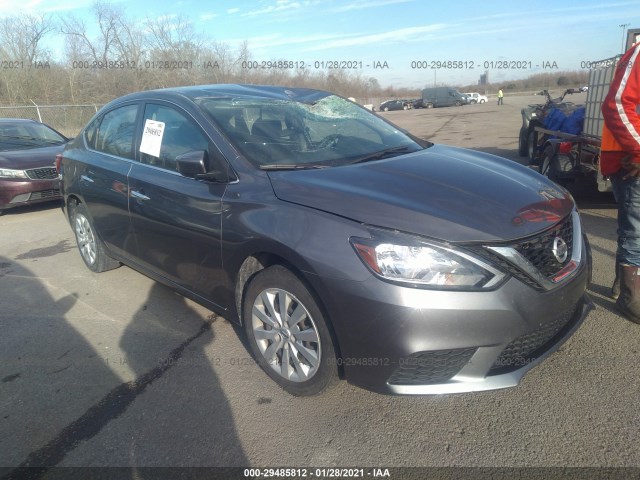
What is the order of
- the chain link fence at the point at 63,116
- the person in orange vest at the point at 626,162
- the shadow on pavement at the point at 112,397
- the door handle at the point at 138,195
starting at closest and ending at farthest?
the shadow on pavement at the point at 112,397 < the person in orange vest at the point at 626,162 < the door handle at the point at 138,195 < the chain link fence at the point at 63,116

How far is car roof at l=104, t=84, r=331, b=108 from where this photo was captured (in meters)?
3.59

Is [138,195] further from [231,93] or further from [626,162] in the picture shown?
[626,162]

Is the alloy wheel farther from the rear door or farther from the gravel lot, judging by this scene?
the rear door

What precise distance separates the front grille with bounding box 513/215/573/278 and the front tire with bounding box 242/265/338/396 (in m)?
1.05

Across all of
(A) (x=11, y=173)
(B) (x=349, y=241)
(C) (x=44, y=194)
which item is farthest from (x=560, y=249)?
(A) (x=11, y=173)

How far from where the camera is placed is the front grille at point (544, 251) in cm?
230

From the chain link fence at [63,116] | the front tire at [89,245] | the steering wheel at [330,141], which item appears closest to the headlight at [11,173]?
the front tire at [89,245]

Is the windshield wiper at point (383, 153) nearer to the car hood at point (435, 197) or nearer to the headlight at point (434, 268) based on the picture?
the car hood at point (435, 197)

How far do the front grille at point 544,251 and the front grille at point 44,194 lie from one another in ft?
25.9

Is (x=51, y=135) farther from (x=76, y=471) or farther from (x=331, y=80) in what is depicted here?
(x=331, y=80)

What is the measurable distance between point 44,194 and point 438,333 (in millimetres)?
7770

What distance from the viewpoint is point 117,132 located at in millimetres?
4211

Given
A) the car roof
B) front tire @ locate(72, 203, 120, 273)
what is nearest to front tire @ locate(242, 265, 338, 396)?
the car roof

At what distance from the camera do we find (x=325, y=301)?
93.3 inches
